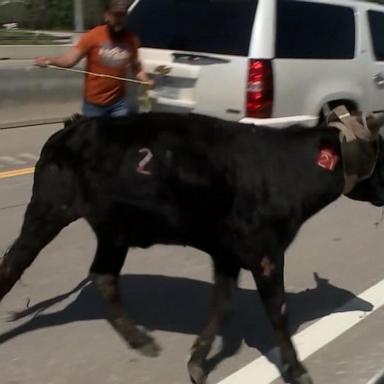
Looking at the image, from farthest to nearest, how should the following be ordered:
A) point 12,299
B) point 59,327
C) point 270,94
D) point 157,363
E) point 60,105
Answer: point 60,105 < point 270,94 < point 12,299 < point 59,327 < point 157,363

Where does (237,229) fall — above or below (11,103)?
above

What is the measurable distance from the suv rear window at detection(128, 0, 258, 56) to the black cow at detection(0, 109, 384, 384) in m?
3.68

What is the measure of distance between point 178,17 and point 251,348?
4.49 m

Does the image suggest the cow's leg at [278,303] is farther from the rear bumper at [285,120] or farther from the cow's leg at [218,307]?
the rear bumper at [285,120]

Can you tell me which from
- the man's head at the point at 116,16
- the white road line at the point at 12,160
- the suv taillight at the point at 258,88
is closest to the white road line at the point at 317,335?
the suv taillight at the point at 258,88

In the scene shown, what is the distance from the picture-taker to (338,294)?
555 cm

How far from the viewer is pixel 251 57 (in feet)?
25.3

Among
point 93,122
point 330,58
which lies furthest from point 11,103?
point 93,122

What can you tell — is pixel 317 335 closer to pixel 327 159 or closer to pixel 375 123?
pixel 327 159

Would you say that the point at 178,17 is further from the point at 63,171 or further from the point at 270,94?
the point at 63,171

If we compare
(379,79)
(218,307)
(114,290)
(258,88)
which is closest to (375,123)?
(218,307)

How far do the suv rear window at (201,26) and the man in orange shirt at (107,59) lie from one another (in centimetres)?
175

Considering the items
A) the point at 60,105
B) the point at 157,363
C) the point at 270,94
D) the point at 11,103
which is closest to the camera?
the point at 157,363

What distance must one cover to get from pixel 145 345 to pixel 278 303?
0.92m
